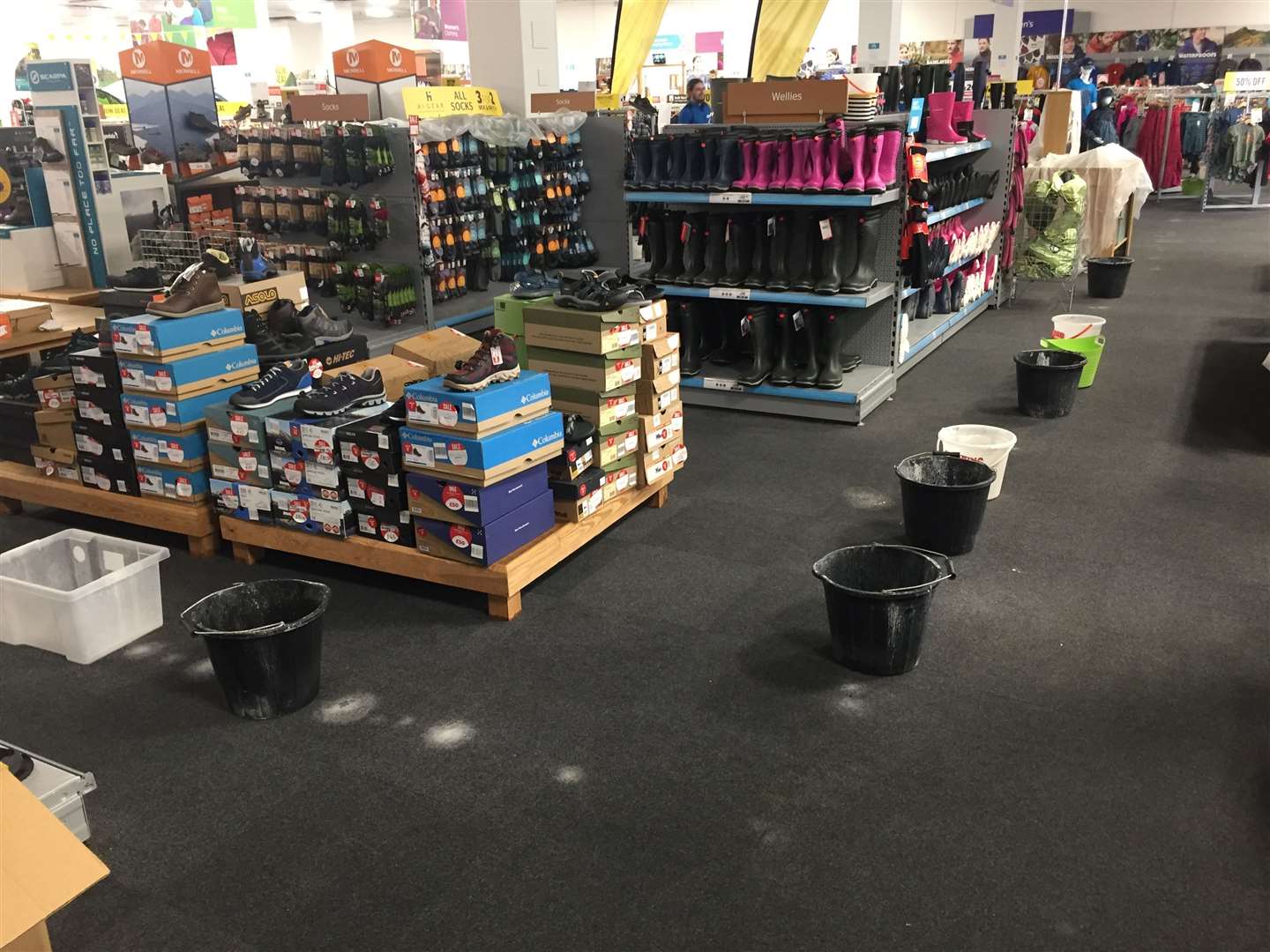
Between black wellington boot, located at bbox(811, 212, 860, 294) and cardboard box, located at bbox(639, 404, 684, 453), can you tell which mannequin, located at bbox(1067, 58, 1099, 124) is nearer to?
black wellington boot, located at bbox(811, 212, 860, 294)

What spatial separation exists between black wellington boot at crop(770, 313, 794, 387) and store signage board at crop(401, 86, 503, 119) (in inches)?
116

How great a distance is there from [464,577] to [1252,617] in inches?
105

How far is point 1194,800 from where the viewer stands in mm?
2588

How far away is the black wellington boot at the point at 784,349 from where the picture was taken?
5.77 metres

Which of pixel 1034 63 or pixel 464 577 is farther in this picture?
pixel 1034 63

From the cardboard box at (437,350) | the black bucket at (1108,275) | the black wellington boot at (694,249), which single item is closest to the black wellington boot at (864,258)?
the black wellington boot at (694,249)

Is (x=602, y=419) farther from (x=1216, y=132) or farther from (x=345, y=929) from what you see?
(x=1216, y=132)

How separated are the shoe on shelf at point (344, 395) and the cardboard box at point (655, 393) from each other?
1028 mm

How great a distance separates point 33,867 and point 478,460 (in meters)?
1.79

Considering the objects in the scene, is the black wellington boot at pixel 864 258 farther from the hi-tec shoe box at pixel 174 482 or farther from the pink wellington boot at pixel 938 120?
the hi-tec shoe box at pixel 174 482

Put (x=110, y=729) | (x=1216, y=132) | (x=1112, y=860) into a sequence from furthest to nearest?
(x=1216, y=132)
(x=110, y=729)
(x=1112, y=860)

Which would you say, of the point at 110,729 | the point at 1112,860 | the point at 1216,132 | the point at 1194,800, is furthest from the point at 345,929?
the point at 1216,132

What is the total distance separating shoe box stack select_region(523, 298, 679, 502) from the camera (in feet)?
13.2

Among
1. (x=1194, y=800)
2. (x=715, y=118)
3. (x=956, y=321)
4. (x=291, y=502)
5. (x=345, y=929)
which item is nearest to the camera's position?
(x=345, y=929)
